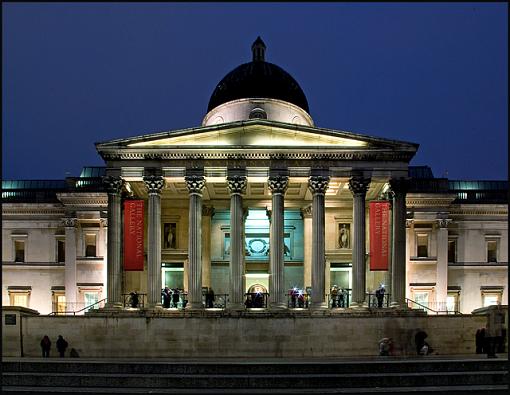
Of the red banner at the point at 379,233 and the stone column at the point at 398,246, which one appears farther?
the red banner at the point at 379,233

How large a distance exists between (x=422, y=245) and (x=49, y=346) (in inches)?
1105

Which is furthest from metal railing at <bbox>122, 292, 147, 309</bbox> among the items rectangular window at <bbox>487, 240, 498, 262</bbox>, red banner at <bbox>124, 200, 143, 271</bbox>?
rectangular window at <bbox>487, 240, 498, 262</bbox>

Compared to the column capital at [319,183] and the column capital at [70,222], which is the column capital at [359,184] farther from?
Answer: the column capital at [70,222]

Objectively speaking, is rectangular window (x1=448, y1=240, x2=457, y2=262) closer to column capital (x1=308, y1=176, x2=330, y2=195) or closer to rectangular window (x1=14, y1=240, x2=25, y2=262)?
column capital (x1=308, y1=176, x2=330, y2=195)

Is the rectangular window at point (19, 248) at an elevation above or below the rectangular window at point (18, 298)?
above

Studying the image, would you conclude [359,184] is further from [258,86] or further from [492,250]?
[492,250]

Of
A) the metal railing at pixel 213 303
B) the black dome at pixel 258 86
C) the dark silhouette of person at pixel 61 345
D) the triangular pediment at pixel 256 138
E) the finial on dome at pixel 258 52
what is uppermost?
the finial on dome at pixel 258 52

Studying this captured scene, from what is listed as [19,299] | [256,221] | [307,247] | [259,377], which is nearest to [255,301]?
[307,247]

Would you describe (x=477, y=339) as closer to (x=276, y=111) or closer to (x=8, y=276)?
(x=276, y=111)

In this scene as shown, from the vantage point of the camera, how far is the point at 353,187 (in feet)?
135

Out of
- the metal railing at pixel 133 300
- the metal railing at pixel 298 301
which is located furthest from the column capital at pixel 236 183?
the metal railing at pixel 133 300

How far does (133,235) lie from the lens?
1590 inches

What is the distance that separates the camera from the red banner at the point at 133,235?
1583 inches

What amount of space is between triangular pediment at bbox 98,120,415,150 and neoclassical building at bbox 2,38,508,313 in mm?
71
